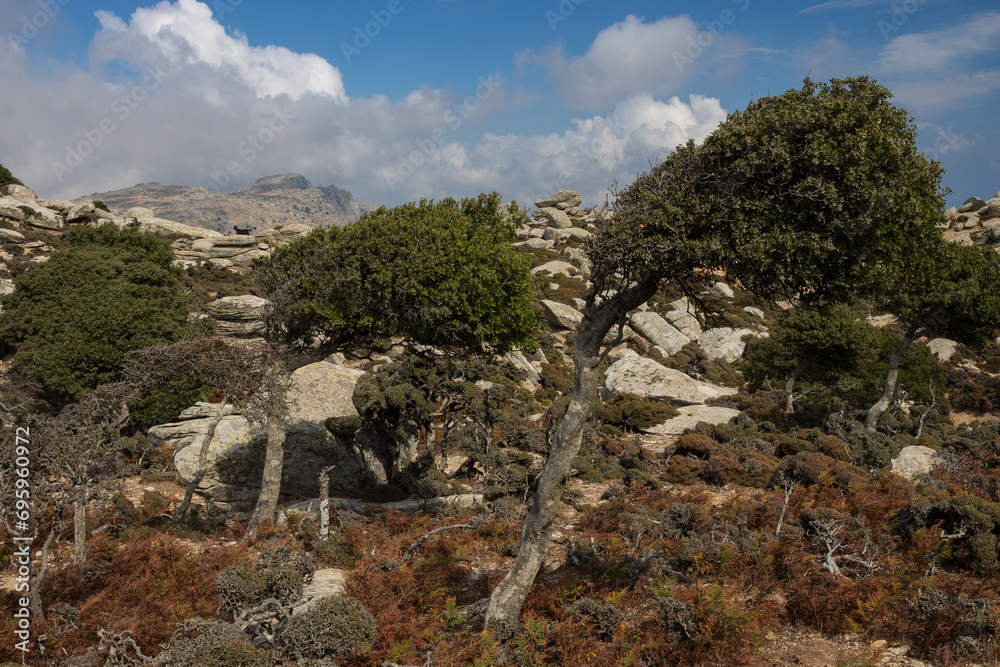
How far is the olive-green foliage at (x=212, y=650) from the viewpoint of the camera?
5.59m

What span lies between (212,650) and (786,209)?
313 inches

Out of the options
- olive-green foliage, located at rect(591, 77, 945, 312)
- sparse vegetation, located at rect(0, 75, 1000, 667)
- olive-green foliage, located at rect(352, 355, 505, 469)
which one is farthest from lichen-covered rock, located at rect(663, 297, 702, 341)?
olive-green foliage, located at rect(591, 77, 945, 312)

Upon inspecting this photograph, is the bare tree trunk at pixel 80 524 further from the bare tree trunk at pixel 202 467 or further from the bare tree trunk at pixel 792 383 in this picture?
the bare tree trunk at pixel 792 383

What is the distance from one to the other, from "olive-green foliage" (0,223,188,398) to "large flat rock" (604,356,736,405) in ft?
65.7

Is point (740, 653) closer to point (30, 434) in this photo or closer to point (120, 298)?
point (30, 434)

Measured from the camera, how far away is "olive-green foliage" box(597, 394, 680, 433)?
75.2ft

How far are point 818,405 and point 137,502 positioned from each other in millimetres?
27493

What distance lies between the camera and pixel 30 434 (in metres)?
8.54

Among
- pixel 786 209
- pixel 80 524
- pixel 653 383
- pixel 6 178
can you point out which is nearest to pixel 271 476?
pixel 80 524

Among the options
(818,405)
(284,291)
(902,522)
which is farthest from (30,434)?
(818,405)

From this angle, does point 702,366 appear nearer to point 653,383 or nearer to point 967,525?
point 653,383

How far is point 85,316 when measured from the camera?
1961 centimetres

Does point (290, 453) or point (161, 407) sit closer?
point (290, 453)

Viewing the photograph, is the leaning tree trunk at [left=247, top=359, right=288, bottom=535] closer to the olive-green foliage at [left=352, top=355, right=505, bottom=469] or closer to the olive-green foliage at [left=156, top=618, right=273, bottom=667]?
the olive-green foliage at [left=352, top=355, right=505, bottom=469]
